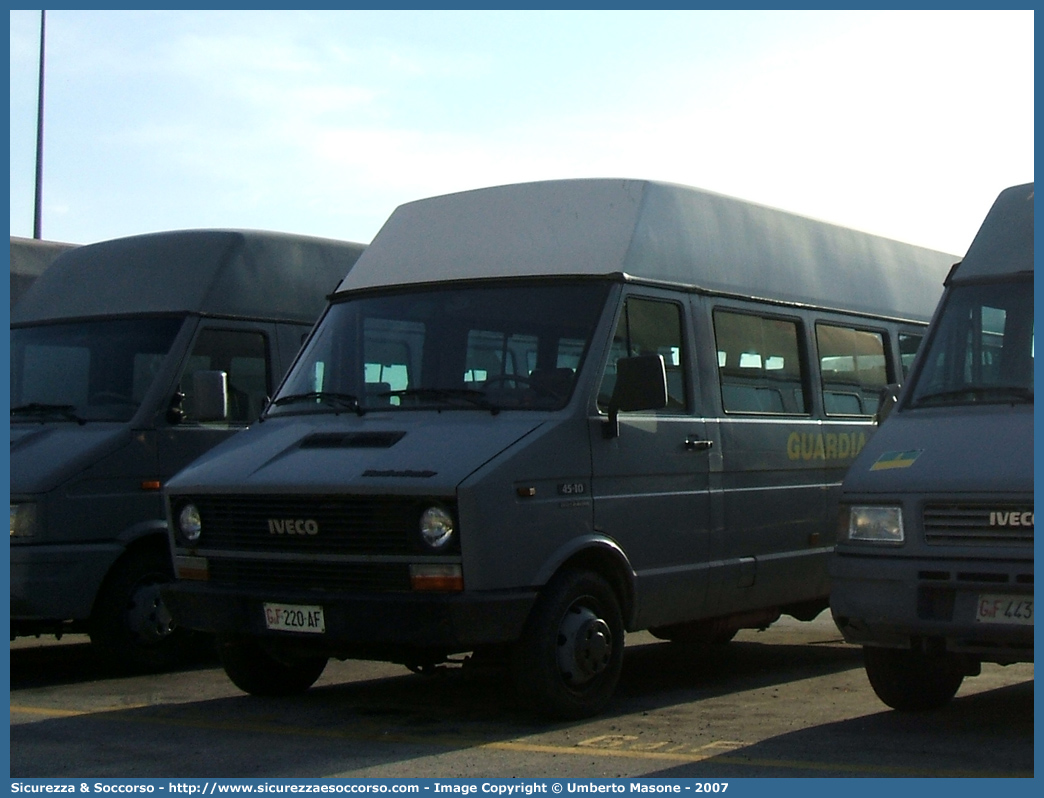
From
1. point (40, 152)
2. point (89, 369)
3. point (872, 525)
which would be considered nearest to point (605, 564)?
point (872, 525)

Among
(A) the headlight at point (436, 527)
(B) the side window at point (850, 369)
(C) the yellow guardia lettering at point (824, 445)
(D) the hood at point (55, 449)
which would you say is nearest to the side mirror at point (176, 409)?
(D) the hood at point (55, 449)

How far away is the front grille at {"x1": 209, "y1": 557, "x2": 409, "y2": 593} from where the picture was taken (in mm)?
7508

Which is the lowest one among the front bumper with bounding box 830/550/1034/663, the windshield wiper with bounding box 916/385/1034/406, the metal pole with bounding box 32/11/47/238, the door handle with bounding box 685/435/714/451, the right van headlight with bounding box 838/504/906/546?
the front bumper with bounding box 830/550/1034/663

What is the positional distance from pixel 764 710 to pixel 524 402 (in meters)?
2.21

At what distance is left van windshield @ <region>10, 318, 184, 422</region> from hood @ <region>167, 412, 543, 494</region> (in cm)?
170

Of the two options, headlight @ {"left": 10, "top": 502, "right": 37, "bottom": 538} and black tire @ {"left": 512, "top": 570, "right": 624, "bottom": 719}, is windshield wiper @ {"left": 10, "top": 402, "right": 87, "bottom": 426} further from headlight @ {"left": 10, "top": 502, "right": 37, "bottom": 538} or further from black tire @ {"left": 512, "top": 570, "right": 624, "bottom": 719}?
black tire @ {"left": 512, "top": 570, "right": 624, "bottom": 719}

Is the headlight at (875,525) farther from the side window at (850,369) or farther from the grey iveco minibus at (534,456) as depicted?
the side window at (850,369)

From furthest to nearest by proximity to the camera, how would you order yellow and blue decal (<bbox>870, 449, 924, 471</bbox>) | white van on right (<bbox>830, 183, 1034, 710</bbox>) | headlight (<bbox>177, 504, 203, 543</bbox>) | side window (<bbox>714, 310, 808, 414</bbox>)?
1. side window (<bbox>714, 310, 808, 414</bbox>)
2. headlight (<bbox>177, 504, 203, 543</bbox>)
3. yellow and blue decal (<bbox>870, 449, 924, 471</bbox>)
4. white van on right (<bbox>830, 183, 1034, 710</bbox>)

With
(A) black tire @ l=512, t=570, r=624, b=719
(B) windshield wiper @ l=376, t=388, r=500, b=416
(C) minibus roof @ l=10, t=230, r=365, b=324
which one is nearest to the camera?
(A) black tire @ l=512, t=570, r=624, b=719

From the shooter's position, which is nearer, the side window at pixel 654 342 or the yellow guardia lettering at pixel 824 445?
the side window at pixel 654 342

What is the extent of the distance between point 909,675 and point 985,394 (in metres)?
1.50

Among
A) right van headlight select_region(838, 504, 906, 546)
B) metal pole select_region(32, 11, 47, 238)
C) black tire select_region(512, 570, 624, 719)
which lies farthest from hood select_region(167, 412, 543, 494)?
metal pole select_region(32, 11, 47, 238)

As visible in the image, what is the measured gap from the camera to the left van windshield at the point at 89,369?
1007 centimetres

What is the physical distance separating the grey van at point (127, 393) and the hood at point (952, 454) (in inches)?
167
